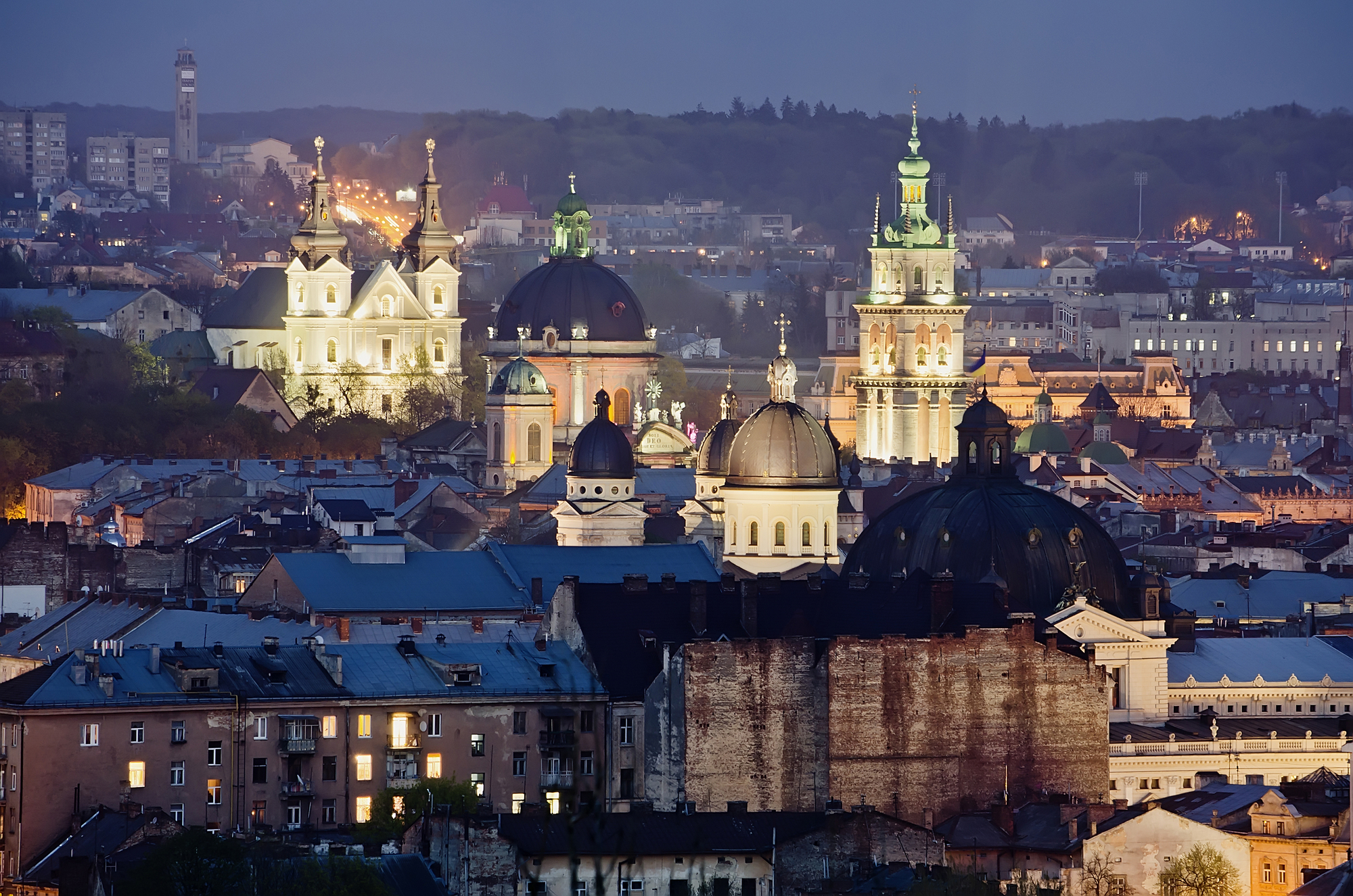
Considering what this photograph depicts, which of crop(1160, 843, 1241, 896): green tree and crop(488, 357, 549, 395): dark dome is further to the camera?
crop(488, 357, 549, 395): dark dome

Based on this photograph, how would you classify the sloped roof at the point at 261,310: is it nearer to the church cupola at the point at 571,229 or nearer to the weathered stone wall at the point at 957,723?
the church cupola at the point at 571,229

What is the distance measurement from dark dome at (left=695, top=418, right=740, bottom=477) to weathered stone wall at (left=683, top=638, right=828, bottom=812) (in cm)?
3942

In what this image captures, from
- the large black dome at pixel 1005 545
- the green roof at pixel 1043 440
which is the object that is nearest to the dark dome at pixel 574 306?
the green roof at pixel 1043 440

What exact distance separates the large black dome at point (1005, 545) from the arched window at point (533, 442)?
51827 mm

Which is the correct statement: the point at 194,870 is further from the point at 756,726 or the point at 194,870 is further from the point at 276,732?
the point at 756,726

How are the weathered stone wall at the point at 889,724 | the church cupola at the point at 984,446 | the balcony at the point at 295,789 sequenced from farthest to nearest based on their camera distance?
1. the church cupola at the point at 984,446
2. the weathered stone wall at the point at 889,724
3. the balcony at the point at 295,789

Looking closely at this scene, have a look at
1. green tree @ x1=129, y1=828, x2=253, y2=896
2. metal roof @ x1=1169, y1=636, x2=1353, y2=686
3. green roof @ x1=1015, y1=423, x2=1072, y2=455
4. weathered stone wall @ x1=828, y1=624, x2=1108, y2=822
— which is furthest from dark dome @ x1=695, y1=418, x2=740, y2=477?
green roof @ x1=1015, y1=423, x2=1072, y2=455

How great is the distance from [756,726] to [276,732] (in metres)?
8.36

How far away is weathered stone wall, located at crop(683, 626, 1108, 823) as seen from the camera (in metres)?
80.4

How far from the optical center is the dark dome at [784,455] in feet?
357

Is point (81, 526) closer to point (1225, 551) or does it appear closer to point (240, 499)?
point (240, 499)

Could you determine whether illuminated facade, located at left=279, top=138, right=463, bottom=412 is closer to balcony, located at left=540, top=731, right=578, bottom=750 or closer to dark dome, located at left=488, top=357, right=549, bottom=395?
dark dome, located at left=488, top=357, right=549, bottom=395

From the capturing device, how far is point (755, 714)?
80625 mm

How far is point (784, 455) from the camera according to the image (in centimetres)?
10881
